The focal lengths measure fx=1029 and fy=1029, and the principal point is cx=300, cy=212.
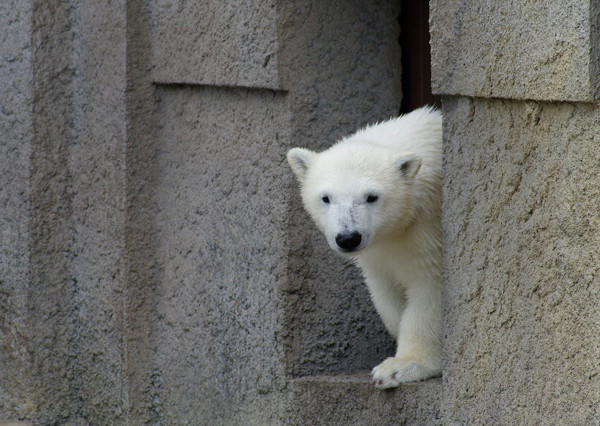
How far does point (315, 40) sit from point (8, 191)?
5.24 feet

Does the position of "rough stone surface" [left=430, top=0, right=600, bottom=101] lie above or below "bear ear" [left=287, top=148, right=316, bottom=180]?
above

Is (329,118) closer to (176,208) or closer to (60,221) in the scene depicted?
(176,208)

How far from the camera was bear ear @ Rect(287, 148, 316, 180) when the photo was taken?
3756 millimetres

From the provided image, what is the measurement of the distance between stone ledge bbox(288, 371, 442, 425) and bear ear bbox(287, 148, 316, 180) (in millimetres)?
825

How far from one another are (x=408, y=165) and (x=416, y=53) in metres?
1.01

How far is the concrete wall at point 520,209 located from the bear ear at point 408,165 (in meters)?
0.30

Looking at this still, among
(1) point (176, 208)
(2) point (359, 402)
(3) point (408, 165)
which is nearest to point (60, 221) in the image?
(1) point (176, 208)

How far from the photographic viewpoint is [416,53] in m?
4.49

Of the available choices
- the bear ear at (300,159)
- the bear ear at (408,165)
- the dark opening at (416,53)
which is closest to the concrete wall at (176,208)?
the dark opening at (416,53)

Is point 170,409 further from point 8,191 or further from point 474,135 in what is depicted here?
point 474,135

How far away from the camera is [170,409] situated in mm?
4555

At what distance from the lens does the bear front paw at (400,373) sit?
3.69 metres

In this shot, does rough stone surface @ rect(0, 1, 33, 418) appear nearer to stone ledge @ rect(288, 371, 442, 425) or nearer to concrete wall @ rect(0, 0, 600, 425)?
concrete wall @ rect(0, 0, 600, 425)

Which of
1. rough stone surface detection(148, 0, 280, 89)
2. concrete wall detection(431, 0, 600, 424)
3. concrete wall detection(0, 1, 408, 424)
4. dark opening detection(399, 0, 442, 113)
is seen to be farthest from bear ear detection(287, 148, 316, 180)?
Result: dark opening detection(399, 0, 442, 113)
